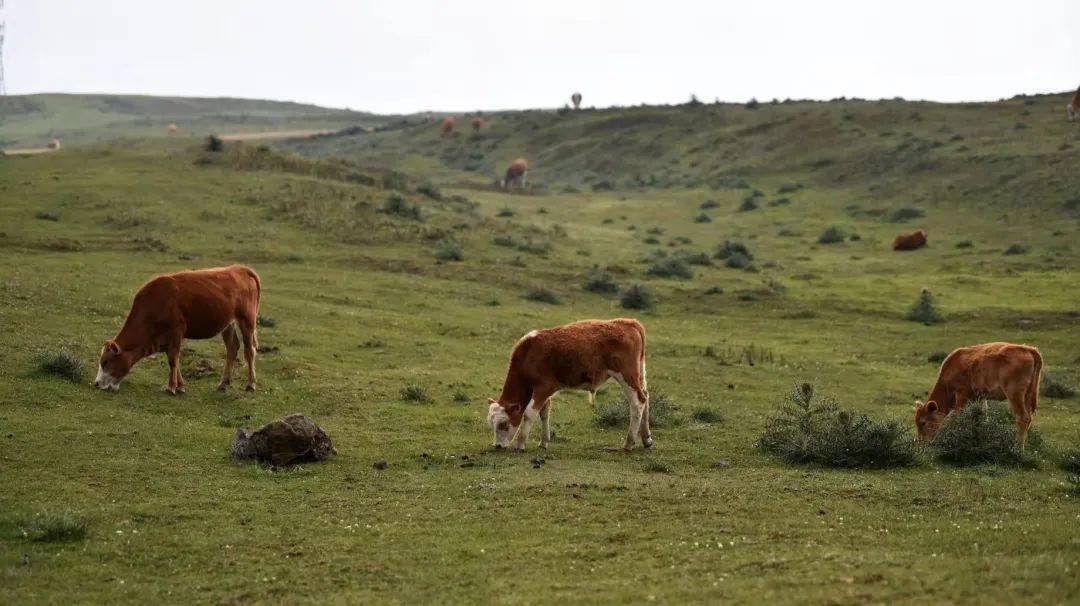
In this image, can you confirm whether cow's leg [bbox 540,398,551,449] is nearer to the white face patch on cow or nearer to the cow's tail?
the white face patch on cow

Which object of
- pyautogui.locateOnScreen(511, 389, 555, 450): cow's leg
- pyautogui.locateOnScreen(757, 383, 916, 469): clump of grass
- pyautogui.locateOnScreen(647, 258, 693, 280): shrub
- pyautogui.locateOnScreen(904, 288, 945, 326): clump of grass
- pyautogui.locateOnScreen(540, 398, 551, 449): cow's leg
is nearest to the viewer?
pyautogui.locateOnScreen(757, 383, 916, 469): clump of grass

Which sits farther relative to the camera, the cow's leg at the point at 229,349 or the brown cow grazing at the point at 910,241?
the brown cow grazing at the point at 910,241

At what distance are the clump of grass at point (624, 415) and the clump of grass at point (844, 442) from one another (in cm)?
250

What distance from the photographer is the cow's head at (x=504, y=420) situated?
14.9 metres

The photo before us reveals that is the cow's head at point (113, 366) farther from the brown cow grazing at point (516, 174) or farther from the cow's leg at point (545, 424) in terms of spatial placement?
the brown cow grazing at point (516, 174)

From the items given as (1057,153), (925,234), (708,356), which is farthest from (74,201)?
(1057,153)

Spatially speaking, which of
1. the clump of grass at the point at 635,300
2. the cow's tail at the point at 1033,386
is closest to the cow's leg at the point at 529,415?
the cow's tail at the point at 1033,386

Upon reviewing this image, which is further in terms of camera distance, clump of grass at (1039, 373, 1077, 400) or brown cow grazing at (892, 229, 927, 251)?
brown cow grazing at (892, 229, 927, 251)

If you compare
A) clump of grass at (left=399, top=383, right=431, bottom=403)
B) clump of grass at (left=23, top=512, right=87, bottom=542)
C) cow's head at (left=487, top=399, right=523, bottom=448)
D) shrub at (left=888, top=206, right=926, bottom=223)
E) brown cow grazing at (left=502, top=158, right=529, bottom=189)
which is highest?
brown cow grazing at (left=502, top=158, right=529, bottom=189)

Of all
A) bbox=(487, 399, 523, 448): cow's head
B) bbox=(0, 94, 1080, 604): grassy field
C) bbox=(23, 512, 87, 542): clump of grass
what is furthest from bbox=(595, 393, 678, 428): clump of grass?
bbox=(23, 512, 87, 542): clump of grass

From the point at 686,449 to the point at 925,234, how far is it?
35.4 metres

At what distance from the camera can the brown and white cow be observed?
14898mm

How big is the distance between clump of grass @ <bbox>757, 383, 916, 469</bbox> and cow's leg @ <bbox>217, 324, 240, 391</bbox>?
31.7ft

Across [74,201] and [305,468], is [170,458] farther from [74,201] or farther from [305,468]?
[74,201]
